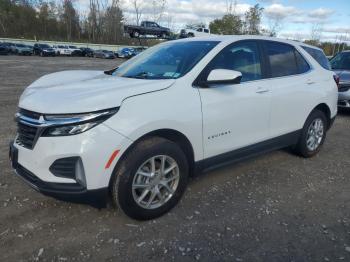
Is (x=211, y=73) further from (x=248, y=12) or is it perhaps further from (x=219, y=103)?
(x=248, y=12)

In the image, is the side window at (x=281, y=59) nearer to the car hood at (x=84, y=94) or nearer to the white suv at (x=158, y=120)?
the white suv at (x=158, y=120)

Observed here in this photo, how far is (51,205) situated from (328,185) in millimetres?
3355

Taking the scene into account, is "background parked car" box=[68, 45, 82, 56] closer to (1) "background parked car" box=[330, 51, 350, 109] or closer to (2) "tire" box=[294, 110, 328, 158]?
(1) "background parked car" box=[330, 51, 350, 109]

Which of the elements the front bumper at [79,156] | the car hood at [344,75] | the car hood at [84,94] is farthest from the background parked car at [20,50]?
the front bumper at [79,156]

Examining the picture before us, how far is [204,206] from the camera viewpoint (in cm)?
348

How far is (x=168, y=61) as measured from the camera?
12.1 ft

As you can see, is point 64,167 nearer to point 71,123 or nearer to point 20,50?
point 71,123

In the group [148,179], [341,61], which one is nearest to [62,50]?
[341,61]

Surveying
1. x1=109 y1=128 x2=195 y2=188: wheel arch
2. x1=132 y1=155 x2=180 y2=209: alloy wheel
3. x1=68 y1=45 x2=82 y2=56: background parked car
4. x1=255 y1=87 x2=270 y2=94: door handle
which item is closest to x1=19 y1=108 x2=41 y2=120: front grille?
x1=109 y1=128 x2=195 y2=188: wheel arch

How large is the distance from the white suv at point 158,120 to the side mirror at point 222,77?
0.01 meters

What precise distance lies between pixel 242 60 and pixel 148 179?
6.02 ft

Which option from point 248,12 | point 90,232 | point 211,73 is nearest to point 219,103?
point 211,73

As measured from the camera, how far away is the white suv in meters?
2.67

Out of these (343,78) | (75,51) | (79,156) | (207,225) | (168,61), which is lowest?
(207,225)
